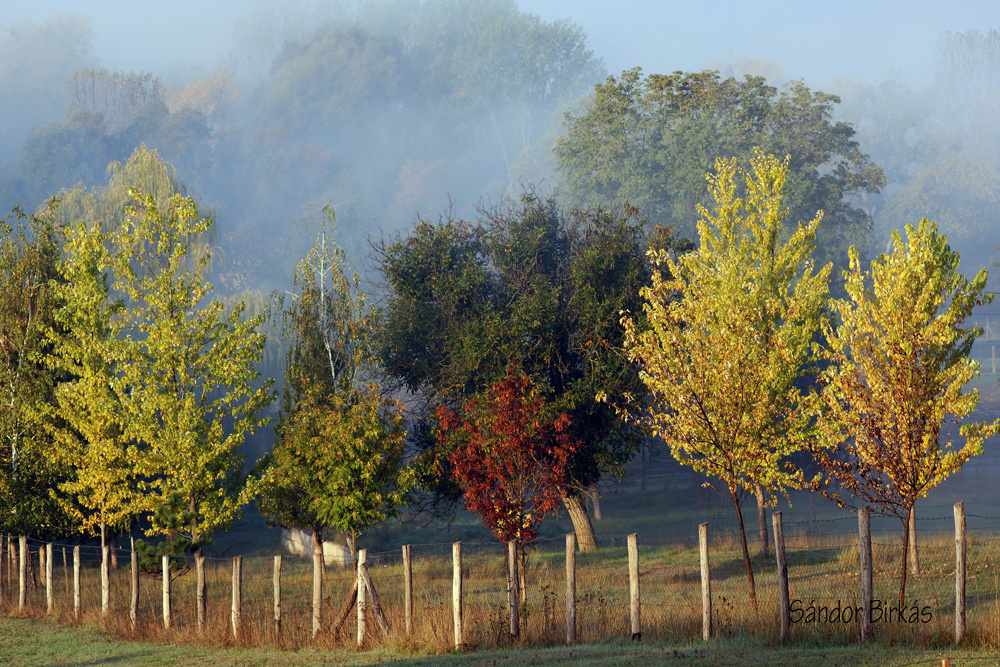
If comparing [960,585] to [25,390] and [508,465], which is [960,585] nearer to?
[508,465]

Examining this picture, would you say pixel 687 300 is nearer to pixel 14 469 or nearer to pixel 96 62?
pixel 14 469

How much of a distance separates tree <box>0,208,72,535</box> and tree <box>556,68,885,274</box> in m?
44.3

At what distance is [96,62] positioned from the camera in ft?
557

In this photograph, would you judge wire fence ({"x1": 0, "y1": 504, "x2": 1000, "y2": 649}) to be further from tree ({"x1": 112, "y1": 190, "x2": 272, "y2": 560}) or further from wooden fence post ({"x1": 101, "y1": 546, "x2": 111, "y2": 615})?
tree ({"x1": 112, "y1": 190, "x2": 272, "y2": 560})

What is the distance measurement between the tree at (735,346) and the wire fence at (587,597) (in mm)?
1848

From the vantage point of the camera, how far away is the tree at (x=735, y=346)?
1769 cm

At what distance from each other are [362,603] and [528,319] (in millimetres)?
14908

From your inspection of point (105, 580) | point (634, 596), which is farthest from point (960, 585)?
point (105, 580)

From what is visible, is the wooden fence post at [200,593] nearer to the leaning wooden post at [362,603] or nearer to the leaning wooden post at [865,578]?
the leaning wooden post at [362,603]

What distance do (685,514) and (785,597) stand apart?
39.9m

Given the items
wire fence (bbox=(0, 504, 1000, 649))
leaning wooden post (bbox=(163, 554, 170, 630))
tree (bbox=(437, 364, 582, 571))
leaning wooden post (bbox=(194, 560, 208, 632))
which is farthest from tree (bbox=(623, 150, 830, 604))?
leaning wooden post (bbox=(163, 554, 170, 630))

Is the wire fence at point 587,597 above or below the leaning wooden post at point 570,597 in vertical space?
below

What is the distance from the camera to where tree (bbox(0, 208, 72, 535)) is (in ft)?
92.9

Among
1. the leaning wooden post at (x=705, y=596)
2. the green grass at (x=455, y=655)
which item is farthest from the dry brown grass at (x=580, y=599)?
the green grass at (x=455, y=655)
